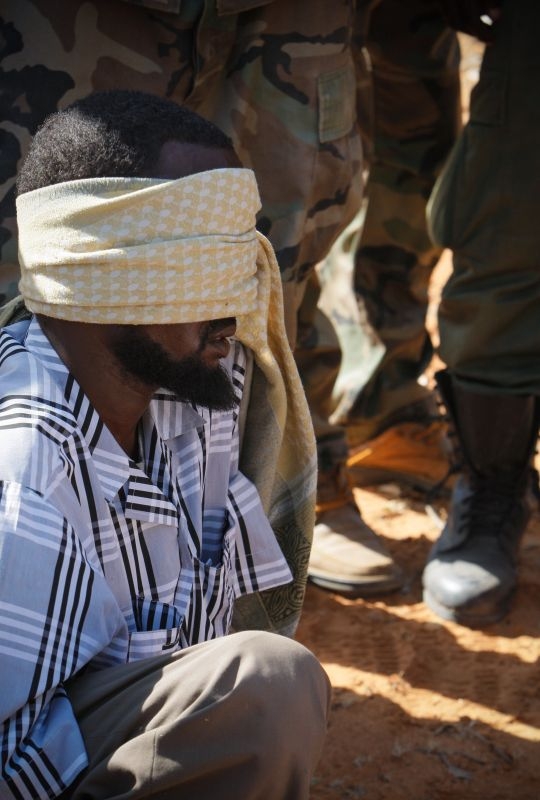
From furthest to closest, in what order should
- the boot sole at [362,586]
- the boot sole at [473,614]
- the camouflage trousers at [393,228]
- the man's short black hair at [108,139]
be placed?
the camouflage trousers at [393,228]
the boot sole at [362,586]
the boot sole at [473,614]
the man's short black hair at [108,139]

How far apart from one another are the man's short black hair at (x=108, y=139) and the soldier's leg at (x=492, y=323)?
1573 millimetres

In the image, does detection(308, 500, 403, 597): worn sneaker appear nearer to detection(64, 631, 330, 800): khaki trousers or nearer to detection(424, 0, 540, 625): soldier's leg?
detection(424, 0, 540, 625): soldier's leg

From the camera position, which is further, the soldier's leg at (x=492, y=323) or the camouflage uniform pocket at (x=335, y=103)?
the soldier's leg at (x=492, y=323)

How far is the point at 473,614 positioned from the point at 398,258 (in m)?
1.62

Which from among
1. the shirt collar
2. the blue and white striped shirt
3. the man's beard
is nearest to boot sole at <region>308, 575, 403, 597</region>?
the blue and white striped shirt

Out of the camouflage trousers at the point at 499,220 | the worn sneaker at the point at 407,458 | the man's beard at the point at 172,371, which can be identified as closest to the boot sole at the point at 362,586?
the camouflage trousers at the point at 499,220

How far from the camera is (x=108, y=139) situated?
1957 mm

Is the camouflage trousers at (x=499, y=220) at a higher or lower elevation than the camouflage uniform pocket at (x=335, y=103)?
lower

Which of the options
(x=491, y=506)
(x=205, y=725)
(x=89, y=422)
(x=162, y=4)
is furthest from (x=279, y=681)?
(x=491, y=506)

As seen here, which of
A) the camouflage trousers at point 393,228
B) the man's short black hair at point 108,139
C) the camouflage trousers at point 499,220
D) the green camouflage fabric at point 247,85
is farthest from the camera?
the camouflage trousers at point 393,228

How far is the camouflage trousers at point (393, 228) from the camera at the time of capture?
165 inches

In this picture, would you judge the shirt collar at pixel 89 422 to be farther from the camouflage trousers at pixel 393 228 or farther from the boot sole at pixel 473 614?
the camouflage trousers at pixel 393 228

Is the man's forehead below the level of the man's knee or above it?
above

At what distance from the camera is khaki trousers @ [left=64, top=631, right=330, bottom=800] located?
5.53ft
